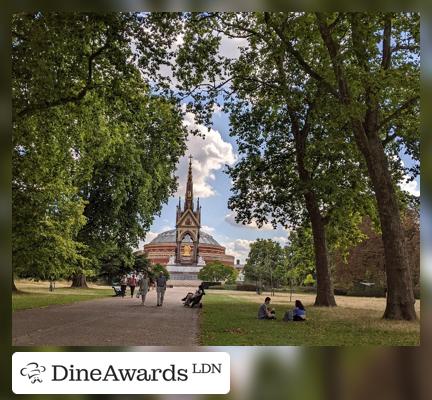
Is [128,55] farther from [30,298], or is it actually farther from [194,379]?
[194,379]

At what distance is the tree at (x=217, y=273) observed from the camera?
41.9 ft

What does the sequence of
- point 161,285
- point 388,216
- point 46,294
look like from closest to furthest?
point 46,294 < point 388,216 < point 161,285

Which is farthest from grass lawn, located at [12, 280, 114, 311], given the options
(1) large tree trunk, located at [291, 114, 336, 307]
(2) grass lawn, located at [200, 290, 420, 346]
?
(1) large tree trunk, located at [291, 114, 336, 307]

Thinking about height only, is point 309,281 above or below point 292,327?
above

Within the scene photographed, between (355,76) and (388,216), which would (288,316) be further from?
(355,76)

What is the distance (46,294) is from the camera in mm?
12961

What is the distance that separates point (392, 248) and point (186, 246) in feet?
17.3

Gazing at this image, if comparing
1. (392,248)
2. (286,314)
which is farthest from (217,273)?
(392,248)

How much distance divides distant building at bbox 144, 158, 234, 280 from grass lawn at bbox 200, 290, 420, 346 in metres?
1.42

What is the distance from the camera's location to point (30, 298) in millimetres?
12305

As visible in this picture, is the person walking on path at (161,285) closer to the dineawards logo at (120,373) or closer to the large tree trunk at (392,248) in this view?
the dineawards logo at (120,373)

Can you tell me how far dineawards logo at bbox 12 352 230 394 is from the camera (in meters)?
7.41

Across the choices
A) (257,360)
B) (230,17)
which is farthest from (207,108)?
(257,360)

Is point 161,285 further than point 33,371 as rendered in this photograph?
Yes
